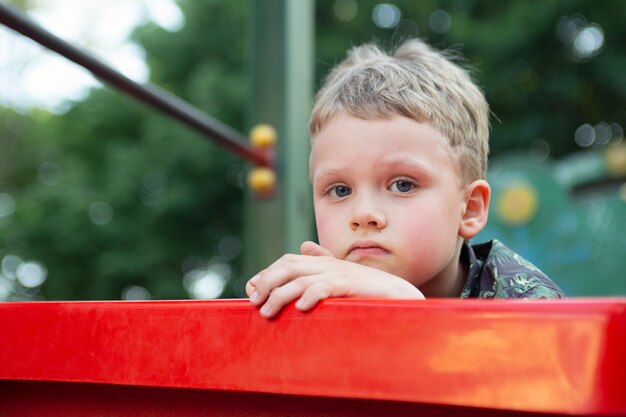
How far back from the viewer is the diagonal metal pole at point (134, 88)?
1.04 m

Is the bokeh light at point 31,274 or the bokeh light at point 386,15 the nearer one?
the bokeh light at point 386,15

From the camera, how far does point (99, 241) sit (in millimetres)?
7027

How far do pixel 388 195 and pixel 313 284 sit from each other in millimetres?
347

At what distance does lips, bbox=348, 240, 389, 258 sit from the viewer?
84 centimetres

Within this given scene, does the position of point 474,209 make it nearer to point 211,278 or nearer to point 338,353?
point 338,353

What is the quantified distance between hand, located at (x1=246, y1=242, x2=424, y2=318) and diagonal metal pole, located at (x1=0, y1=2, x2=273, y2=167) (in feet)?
1.95

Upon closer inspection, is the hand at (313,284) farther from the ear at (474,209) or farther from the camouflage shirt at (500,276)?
the ear at (474,209)

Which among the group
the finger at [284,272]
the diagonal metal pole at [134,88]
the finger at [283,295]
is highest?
the diagonal metal pole at [134,88]

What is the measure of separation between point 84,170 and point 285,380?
23.8 feet

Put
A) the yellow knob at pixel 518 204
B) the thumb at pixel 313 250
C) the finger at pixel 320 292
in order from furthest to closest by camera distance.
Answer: the yellow knob at pixel 518 204, the thumb at pixel 313 250, the finger at pixel 320 292

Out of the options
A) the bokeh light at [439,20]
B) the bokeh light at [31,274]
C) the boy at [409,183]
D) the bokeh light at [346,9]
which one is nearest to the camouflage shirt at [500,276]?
the boy at [409,183]

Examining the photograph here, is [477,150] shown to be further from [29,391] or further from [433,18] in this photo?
[433,18]

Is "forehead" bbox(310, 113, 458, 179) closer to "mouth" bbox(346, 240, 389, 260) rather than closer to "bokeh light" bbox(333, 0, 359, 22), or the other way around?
"mouth" bbox(346, 240, 389, 260)

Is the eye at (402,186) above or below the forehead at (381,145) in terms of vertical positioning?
below
